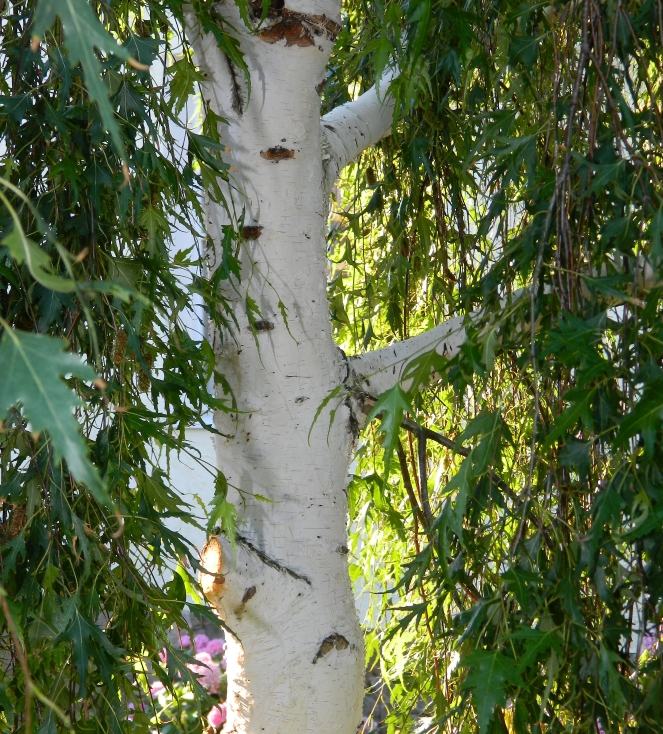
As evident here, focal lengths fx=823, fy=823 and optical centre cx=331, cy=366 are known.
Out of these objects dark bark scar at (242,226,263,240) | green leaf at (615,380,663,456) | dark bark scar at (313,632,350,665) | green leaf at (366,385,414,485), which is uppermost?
dark bark scar at (242,226,263,240)

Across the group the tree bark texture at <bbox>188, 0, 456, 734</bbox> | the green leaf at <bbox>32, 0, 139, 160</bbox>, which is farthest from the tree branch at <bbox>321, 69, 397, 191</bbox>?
the green leaf at <bbox>32, 0, 139, 160</bbox>

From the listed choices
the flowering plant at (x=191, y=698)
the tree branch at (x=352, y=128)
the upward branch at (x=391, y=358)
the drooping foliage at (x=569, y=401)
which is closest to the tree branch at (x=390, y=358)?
the upward branch at (x=391, y=358)

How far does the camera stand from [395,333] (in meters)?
1.25

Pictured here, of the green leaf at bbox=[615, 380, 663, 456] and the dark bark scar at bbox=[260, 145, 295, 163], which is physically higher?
the dark bark scar at bbox=[260, 145, 295, 163]

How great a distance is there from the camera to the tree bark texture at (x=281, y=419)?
0.86 m

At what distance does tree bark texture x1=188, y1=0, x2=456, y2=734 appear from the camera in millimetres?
865

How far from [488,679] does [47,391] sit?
39cm

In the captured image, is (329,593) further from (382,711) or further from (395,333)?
(382,711)

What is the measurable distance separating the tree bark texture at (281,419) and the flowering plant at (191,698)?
0.07 metres

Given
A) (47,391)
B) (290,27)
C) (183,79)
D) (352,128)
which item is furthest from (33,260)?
(352,128)

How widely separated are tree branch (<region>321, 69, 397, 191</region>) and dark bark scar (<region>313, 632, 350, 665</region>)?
1.67ft

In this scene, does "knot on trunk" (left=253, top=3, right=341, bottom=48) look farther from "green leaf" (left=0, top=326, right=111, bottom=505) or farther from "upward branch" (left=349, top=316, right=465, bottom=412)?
"green leaf" (left=0, top=326, right=111, bottom=505)

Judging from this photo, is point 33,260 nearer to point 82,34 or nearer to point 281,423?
point 82,34

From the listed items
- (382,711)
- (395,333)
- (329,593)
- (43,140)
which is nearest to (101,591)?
(329,593)
